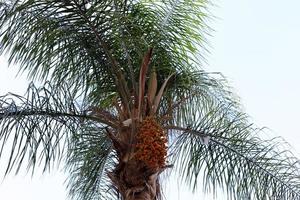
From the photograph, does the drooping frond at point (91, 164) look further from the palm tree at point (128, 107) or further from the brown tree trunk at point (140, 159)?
the brown tree trunk at point (140, 159)

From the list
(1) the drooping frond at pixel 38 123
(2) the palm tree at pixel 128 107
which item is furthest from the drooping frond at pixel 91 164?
(1) the drooping frond at pixel 38 123

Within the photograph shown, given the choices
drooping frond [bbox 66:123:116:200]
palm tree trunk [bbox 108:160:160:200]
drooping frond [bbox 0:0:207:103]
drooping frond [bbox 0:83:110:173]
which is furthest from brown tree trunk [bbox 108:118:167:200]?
drooping frond [bbox 66:123:116:200]

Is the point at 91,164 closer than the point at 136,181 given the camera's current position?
No

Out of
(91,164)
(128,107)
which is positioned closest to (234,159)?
(128,107)

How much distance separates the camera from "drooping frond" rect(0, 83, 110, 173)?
5457 mm

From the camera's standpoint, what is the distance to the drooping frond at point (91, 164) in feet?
23.6

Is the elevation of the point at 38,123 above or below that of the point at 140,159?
above

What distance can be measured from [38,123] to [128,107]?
0.96 m

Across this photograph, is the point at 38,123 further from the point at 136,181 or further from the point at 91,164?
the point at 91,164

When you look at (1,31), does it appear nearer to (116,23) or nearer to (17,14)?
(17,14)

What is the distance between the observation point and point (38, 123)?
227 inches

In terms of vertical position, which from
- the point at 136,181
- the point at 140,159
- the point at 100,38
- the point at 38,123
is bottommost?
the point at 136,181

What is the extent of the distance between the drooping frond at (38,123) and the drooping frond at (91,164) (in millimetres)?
901

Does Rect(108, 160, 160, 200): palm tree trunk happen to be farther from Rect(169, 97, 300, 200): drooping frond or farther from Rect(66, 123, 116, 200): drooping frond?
Rect(66, 123, 116, 200): drooping frond
